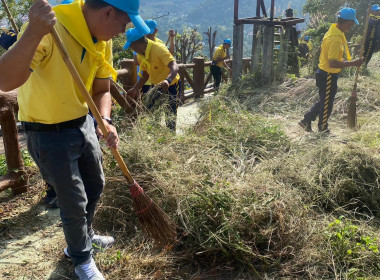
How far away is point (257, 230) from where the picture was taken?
2582mm

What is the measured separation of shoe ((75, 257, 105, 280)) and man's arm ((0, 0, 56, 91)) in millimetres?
1233

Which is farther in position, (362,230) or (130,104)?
(130,104)

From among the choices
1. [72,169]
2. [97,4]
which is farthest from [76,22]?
[72,169]

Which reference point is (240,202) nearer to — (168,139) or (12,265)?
(168,139)

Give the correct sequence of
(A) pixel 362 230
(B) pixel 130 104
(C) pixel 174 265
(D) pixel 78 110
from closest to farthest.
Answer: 1. (D) pixel 78 110
2. (C) pixel 174 265
3. (A) pixel 362 230
4. (B) pixel 130 104

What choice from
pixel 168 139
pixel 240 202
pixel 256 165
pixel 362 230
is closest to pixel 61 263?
pixel 240 202

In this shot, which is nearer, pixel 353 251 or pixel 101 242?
pixel 353 251

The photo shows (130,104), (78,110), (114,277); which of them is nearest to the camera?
(78,110)

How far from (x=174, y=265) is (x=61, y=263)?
0.81 m

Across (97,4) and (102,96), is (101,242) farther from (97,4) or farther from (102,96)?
(97,4)

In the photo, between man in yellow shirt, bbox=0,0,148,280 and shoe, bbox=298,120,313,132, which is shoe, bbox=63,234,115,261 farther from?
shoe, bbox=298,120,313,132

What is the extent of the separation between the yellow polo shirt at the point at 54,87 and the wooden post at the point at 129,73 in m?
3.85

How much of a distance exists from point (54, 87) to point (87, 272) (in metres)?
1.16

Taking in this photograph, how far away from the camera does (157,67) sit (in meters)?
4.64
